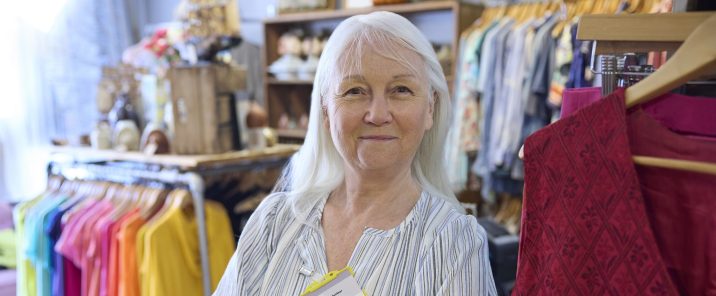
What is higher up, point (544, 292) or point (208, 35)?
point (208, 35)

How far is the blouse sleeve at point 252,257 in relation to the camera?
3.52 feet

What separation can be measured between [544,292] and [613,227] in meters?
0.14

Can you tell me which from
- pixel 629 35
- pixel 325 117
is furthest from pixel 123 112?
pixel 629 35

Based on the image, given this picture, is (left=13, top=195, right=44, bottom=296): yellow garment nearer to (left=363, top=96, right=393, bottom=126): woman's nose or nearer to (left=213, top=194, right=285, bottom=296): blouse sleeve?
(left=213, top=194, right=285, bottom=296): blouse sleeve

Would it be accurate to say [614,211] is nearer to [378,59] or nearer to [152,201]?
[378,59]

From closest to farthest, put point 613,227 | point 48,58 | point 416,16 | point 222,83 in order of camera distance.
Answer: point 613,227
point 222,83
point 416,16
point 48,58

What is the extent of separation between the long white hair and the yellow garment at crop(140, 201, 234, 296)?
719 millimetres

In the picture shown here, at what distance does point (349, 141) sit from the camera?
3.21 ft

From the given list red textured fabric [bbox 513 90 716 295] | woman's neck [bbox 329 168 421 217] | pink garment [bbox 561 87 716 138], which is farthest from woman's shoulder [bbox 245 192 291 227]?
pink garment [bbox 561 87 716 138]

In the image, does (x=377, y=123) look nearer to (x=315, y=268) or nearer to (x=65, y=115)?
(x=315, y=268)

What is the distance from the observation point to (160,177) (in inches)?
77.0

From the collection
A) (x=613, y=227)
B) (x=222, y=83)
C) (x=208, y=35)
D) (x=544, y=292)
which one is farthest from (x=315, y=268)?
(x=208, y=35)

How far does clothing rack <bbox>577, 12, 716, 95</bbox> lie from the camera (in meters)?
0.69

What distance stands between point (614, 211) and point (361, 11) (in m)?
2.70
